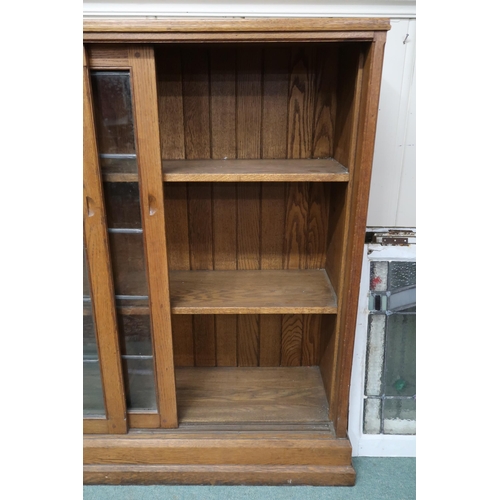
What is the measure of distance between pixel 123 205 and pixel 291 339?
880 mm

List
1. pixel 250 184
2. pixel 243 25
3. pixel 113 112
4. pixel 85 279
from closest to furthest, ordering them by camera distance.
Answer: pixel 243 25 < pixel 113 112 < pixel 85 279 < pixel 250 184

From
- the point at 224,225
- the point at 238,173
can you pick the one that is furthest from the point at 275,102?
the point at 224,225

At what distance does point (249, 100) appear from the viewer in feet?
4.76

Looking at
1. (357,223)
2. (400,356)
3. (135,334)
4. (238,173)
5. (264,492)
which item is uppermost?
(238,173)

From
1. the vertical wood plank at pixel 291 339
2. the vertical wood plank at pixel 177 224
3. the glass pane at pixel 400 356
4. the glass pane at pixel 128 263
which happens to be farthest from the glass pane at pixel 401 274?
the glass pane at pixel 128 263

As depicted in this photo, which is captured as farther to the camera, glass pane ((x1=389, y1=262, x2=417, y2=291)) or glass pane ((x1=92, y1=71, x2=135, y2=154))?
glass pane ((x1=389, y1=262, x2=417, y2=291))

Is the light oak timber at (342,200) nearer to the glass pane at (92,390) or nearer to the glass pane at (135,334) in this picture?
the glass pane at (135,334)

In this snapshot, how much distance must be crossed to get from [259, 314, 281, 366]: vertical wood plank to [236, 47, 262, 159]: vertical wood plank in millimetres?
650

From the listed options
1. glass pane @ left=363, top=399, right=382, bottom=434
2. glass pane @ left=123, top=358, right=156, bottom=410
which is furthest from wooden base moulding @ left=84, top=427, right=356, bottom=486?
glass pane @ left=363, top=399, right=382, bottom=434

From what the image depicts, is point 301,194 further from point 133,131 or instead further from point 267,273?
point 133,131

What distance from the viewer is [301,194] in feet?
5.07

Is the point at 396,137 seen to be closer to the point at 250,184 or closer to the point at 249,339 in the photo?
the point at 250,184

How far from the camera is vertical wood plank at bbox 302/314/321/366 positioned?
1683 mm

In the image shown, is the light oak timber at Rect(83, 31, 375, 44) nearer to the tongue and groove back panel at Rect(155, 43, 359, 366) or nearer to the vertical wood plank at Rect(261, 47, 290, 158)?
the tongue and groove back panel at Rect(155, 43, 359, 366)
